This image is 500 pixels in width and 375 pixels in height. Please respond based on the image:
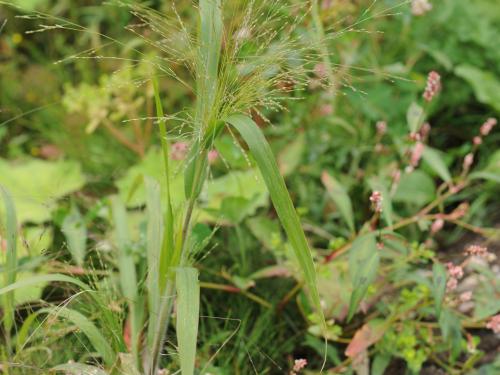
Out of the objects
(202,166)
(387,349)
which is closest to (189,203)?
(202,166)

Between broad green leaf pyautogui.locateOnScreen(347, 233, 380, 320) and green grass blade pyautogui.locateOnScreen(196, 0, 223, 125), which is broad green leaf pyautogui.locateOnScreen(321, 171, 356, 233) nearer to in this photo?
broad green leaf pyautogui.locateOnScreen(347, 233, 380, 320)

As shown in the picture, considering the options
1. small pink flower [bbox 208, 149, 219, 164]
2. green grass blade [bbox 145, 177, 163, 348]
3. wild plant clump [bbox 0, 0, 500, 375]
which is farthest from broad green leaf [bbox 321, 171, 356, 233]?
green grass blade [bbox 145, 177, 163, 348]

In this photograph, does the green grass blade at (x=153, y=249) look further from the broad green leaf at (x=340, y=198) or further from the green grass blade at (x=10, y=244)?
the broad green leaf at (x=340, y=198)

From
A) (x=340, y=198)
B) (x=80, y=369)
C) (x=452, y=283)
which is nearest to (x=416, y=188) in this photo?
(x=340, y=198)

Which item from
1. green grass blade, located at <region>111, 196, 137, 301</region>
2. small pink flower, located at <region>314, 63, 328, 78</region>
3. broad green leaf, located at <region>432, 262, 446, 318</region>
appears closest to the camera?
small pink flower, located at <region>314, 63, 328, 78</region>

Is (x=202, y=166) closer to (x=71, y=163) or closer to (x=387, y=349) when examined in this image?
(x=387, y=349)

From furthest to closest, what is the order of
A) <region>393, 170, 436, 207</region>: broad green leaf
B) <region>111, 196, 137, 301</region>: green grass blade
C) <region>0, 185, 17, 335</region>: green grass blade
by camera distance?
<region>393, 170, 436, 207</region>: broad green leaf, <region>111, 196, 137, 301</region>: green grass blade, <region>0, 185, 17, 335</region>: green grass blade
